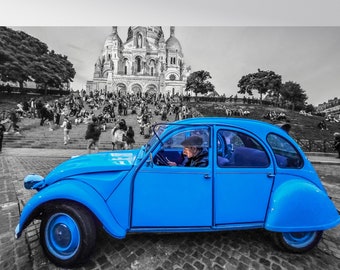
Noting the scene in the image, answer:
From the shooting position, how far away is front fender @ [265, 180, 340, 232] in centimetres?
237

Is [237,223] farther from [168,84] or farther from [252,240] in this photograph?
[168,84]

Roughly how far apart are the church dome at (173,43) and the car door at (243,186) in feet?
245

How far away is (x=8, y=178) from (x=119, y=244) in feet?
15.7

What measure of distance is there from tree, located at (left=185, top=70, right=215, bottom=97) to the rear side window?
48.3 m

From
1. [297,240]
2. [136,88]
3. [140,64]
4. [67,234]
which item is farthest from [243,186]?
[140,64]

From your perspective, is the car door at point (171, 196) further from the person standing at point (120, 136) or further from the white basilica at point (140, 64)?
the white basilica at point (140, 64)

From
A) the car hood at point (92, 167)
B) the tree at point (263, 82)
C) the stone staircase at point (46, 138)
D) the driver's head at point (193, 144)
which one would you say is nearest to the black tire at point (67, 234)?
the car hood at point (92, 167)

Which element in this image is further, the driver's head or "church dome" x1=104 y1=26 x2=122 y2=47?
"church dome" x1=104 y1=26 x2=122 y2=47

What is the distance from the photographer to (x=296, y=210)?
2.38 metres

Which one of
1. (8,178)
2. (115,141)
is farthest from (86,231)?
(115,141)

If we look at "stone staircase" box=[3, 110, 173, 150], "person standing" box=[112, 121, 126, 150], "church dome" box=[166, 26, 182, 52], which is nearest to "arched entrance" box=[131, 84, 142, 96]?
"church dome" box=[166, 26, 182, 52]

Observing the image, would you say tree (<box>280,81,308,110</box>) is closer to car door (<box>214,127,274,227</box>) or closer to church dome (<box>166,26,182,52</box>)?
church dome (<box>166,26,182,52</box>)

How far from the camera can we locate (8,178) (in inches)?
211

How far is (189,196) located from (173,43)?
77.1 meters
